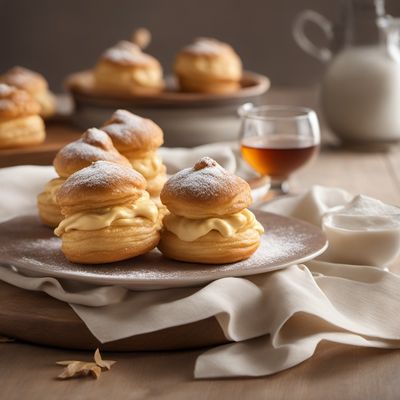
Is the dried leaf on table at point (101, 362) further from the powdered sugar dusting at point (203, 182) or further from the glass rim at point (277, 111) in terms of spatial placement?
the glass rim at point (277, 111)

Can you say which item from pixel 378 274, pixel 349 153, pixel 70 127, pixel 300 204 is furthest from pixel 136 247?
pixel 349 153

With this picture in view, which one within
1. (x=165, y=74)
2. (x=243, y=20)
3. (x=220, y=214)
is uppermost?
(x=220, y=214)

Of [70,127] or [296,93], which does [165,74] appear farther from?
[70,127]

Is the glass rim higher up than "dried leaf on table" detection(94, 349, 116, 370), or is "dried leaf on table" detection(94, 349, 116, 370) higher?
the glass rim

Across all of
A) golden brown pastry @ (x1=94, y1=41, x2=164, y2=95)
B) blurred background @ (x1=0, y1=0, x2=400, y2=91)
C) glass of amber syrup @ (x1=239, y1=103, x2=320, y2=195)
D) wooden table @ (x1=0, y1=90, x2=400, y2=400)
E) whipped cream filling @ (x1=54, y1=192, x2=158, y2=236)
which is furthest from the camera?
blurred background @ (x1=0, y1=0, x2=400, y2=91)

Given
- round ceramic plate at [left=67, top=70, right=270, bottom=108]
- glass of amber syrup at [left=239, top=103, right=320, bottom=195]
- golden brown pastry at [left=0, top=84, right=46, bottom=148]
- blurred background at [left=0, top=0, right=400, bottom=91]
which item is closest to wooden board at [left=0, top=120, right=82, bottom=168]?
golden brown pastry at [left=0, top=84, right=46, bottom=148]

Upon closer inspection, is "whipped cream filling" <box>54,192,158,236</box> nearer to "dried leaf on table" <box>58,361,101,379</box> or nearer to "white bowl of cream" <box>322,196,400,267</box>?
"dried leaf on table" <box>58,361,101,379</box>

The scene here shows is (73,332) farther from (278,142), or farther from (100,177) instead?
(278,142)
